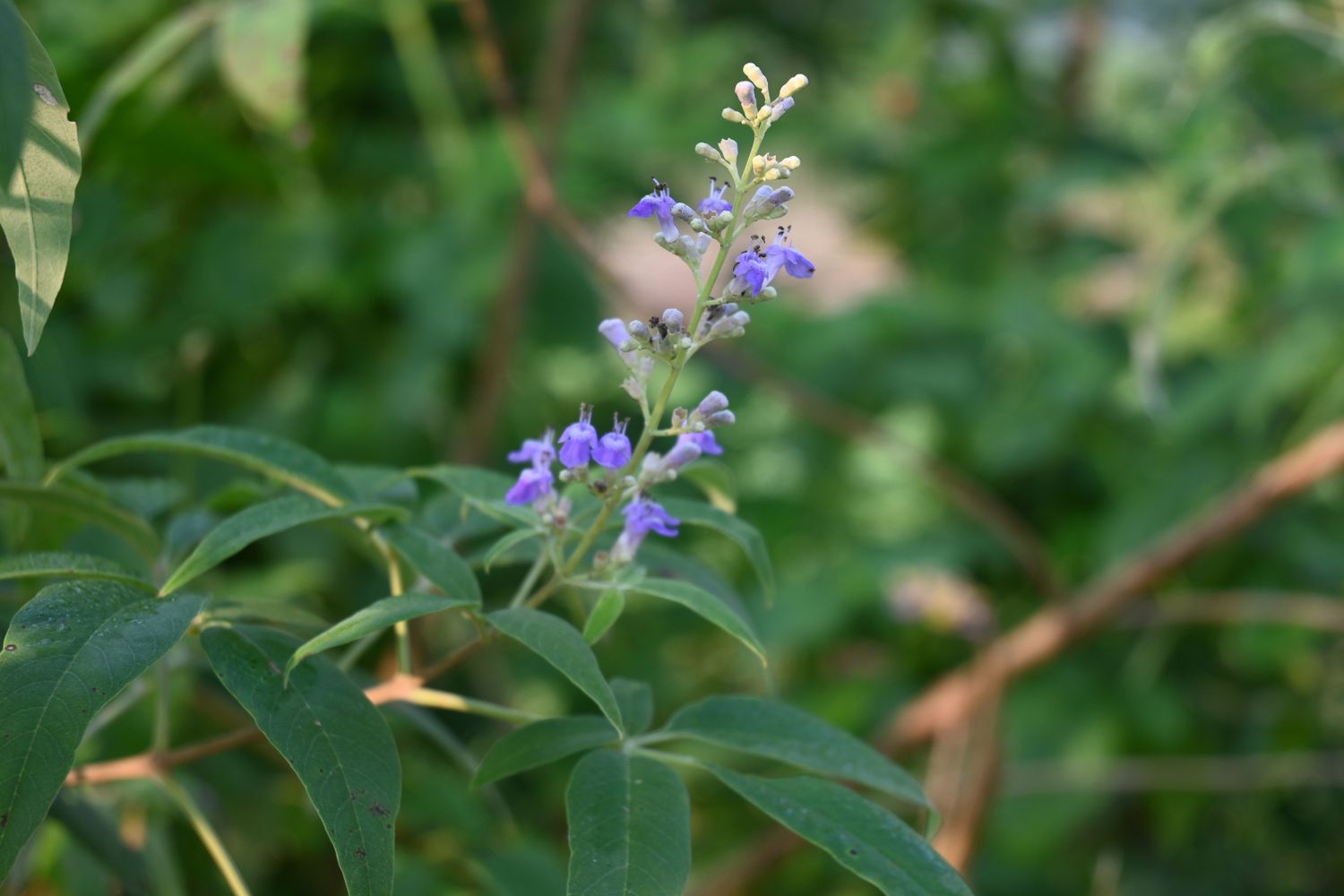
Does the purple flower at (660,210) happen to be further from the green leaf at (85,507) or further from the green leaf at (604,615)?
the green leaf at (85,507)

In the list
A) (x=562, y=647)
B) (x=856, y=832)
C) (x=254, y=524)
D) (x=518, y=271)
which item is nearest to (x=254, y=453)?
(x=254, y=524)

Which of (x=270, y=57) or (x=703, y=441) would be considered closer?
(x=703, y=441)

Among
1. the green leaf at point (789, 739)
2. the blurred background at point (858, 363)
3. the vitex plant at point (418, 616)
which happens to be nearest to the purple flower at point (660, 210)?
the vitex plant at point (418, 616)

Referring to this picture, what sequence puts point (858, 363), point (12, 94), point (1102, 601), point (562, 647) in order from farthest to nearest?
1. point (858, 363)
2. point (1102, 601)
3. point (562, 647)
4. point (12, 94)

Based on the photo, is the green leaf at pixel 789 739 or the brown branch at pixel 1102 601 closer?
the green leaf at pixel 789 739

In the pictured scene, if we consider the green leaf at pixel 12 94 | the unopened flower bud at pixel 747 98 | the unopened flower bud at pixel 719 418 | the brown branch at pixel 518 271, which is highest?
the brown branch at pixel 518 271

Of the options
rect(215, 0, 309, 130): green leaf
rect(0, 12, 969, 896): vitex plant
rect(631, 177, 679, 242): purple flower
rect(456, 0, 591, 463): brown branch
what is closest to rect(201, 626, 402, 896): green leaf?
rect(0, 12, 969, 896): vitex plant

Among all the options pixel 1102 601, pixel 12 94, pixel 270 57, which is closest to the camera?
pixel 12 94

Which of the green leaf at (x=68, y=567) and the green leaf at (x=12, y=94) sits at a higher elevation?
the green leaf at (x=12, y=94)

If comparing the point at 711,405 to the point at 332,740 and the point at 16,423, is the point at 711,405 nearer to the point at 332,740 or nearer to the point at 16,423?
the point at 332,740
